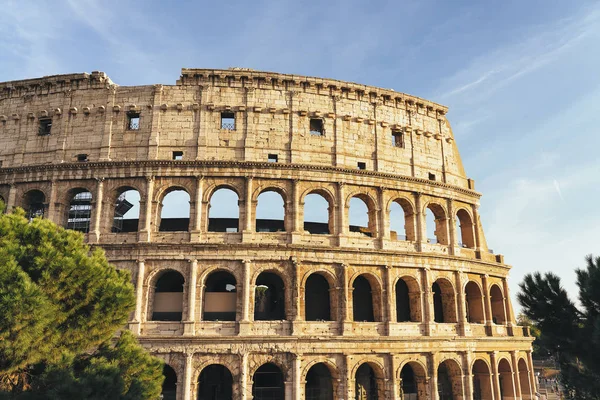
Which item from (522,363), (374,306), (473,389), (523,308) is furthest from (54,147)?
(522,363)

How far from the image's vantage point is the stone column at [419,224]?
2356 centimetres

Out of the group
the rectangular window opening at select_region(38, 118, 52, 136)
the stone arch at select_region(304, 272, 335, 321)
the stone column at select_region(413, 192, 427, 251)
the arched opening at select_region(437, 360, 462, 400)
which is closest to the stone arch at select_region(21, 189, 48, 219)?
the rectangular window opening at select_region(38, 118, 52, 136)

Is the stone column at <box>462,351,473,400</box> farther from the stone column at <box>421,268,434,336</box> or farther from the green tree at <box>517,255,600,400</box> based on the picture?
the green tree at <box>517,255,600,400</box>

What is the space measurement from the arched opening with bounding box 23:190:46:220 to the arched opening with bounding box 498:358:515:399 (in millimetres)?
23781

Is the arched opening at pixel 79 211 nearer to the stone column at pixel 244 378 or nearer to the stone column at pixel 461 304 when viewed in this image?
the stone column at pixel 244 378

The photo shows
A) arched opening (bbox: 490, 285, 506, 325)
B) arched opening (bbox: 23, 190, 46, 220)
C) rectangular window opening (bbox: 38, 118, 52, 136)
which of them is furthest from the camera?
arched opening (bbox: 490, 285, 506, 325)

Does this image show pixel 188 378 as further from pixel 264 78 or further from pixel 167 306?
pixel 264 78

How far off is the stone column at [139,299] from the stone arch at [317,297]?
7195mm

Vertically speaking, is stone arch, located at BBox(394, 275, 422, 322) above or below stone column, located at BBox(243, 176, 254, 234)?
below

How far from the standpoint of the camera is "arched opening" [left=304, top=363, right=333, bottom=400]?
855 inches

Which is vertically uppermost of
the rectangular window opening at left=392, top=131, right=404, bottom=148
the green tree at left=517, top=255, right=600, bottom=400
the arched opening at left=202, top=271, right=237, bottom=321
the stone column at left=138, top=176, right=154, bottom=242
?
the rectangular window opening at left=392, top=131, right=404, bottom=148

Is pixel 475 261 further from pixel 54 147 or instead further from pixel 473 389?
pixel 54 147

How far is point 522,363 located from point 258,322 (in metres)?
15.1

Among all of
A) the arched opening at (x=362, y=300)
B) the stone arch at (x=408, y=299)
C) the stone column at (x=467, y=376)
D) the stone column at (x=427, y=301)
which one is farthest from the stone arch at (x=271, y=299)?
the stone column at (x=467, y=376)
